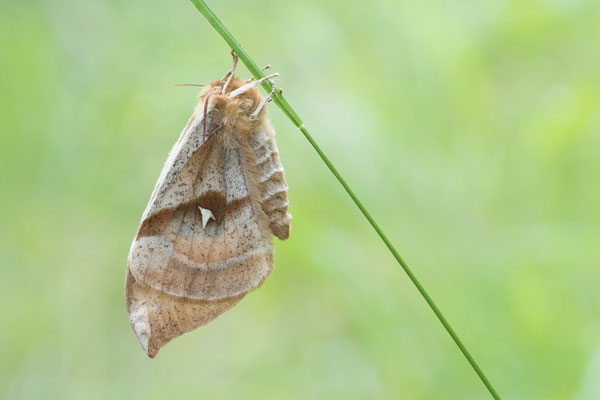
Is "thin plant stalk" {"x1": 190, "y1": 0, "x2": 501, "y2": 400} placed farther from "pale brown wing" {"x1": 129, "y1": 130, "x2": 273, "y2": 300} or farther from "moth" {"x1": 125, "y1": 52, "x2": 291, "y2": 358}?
"pale brown wing" {"x1": 129, "y1": 130, "x2": 273, "y2": 300}

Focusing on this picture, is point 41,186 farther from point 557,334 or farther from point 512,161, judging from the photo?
A: point 557,334

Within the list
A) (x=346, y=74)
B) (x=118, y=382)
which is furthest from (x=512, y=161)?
(x=118, y=382)

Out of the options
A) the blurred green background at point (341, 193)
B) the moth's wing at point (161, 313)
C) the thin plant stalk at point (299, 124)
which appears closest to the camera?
the thin plant stalk at point (299, 124)

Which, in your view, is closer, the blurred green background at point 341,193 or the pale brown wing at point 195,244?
the pale brown wing at point 195,244

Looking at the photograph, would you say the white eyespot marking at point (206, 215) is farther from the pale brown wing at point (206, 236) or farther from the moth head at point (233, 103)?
the moth head at point (233, 103)

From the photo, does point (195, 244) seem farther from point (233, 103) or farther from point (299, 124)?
point (299, 124)

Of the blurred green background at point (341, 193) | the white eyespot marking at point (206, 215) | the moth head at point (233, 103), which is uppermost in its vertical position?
the moth head at point (233, 103)

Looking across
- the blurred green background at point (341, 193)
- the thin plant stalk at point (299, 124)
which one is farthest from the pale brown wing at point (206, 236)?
the blurred green background at point (341, 193)
